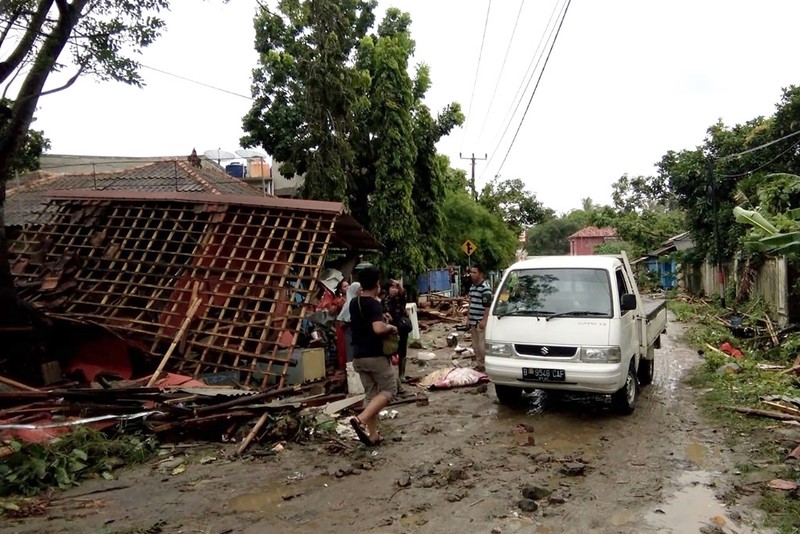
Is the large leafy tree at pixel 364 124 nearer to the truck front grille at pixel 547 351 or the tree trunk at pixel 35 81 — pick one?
the tree trunk at pixel 35 81

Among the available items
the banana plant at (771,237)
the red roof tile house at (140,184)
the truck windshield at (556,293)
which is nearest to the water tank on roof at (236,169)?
the red roof tile house at (140,184)

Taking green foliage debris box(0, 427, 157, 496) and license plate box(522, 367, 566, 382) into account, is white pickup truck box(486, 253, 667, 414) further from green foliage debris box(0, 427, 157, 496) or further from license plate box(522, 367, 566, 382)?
green foliage debris box(0, 427, 157, 496)

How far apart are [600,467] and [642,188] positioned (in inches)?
1086

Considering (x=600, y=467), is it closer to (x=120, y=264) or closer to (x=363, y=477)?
(x=363, y=477)

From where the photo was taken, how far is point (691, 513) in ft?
14.6

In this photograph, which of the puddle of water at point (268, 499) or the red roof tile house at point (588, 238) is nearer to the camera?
the puddle of water at point (268, 499)

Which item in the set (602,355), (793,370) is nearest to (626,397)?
(602,355)

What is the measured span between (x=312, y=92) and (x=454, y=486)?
1387 cm

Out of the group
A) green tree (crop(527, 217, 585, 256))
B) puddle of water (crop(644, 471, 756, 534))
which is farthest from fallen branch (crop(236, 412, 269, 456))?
green tree (crop(527, 217, 585, 256))

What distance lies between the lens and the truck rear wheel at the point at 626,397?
711 centimetres

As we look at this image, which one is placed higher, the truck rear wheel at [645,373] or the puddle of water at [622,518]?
the truck rear wheel at [645,373]

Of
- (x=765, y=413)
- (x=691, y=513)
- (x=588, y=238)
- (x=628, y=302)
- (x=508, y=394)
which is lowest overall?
(x=691, y=513)

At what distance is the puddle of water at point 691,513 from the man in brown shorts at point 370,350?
8.90 feet

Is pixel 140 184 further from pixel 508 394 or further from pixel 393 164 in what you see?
pixel 508 394
